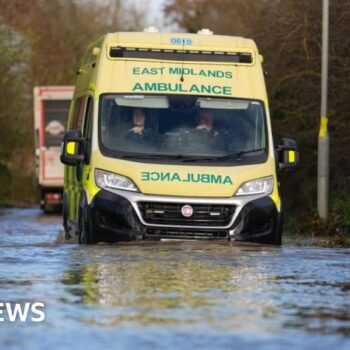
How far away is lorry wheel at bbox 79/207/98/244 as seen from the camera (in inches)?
625

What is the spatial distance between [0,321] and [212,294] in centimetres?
209

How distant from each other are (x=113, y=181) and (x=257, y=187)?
1.60 metres

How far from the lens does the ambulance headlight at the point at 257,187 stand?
15.7 meters

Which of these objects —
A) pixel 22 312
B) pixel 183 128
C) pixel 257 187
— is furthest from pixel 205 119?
pixel 22 312

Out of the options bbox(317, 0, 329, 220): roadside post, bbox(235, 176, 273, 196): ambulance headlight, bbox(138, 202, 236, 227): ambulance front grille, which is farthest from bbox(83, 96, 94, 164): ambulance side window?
bbox(317, 0, 329, 220): roadside post

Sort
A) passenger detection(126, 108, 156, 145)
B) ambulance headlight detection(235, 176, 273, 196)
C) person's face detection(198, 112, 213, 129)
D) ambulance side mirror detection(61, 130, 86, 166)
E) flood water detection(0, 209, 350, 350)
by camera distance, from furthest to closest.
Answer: person's face detection(198, 112, 213, 129)
ambulance side mirror detection(61, 130, 86, 166)
passenger detection(126, 108, 156, 145)
ambulance headlight detection(235, 176, 273, 196)
flood water detection(0, 209, 350, 350)

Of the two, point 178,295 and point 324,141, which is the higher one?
point 324,141

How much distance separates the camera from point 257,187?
15.8m

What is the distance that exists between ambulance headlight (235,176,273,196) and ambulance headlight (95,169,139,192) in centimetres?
118

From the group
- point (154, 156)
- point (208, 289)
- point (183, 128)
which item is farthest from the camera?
point (183, 128)

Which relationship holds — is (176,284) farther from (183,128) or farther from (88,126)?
(88,126)

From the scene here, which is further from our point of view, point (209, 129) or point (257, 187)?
point (209, 129)

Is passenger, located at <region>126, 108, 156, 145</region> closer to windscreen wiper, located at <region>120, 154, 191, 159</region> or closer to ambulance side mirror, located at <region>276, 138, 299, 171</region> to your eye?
windscreen wiper, located at <region>120, 154, 191, 159</region>

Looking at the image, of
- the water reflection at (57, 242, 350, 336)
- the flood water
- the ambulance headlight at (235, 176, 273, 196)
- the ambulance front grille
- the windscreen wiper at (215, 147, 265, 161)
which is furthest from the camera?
the windscreen wiper at (215, 147, 265, 161)
